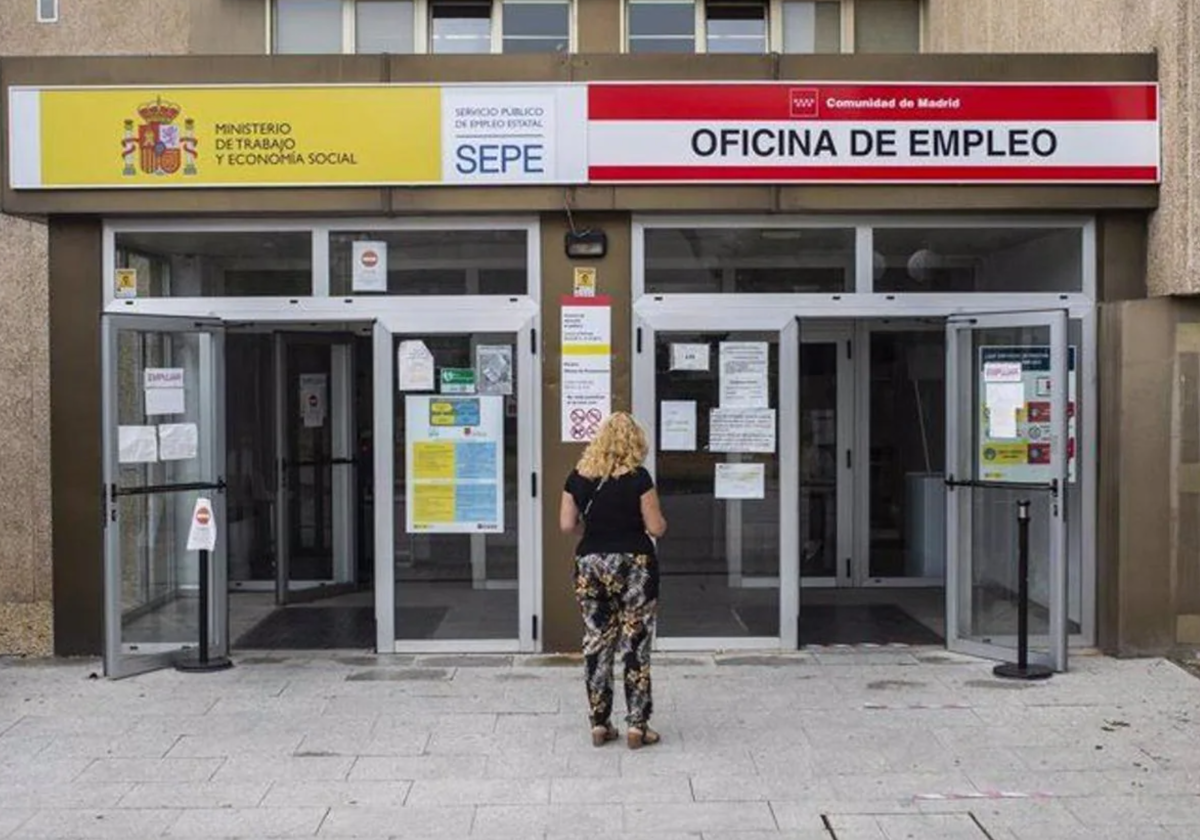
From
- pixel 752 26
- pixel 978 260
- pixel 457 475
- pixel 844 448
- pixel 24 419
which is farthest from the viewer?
pixel 752 26

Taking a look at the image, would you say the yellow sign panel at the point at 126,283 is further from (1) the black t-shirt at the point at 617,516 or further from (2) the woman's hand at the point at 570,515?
(1) the black t-shirt at the point at 617,516

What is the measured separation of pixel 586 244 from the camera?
8.38 metres

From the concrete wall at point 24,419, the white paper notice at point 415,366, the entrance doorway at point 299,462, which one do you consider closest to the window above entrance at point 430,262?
the white paper notice at point 415,366

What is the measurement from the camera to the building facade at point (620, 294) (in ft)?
26.8

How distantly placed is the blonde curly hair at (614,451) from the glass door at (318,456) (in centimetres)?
531

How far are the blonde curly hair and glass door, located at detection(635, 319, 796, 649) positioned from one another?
6.93 feet

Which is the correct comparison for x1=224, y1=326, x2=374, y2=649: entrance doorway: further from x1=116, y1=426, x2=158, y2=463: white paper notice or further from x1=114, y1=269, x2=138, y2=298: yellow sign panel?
x1=116, y1=426, x2=158, y2=463: white paper notice

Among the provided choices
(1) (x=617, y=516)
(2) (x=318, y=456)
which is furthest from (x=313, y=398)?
(1) (x=617, y=516)

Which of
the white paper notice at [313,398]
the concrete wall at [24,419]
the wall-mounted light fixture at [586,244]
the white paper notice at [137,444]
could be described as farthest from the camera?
the white paper notice at [313,398]

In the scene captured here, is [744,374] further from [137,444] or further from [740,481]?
[137,444]

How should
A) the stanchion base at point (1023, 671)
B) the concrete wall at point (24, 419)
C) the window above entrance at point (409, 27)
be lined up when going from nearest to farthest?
the stanchion base at point (1023, 671) → the concrete wall at point (24, 419) → the window above entrance at point (409, 27)

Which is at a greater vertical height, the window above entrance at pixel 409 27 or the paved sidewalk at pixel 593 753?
the window above entrance at pixel 409 27

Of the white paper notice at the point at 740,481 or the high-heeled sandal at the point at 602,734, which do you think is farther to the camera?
the white paper notice at the point at 740,481

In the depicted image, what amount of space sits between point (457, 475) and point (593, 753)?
8.81ft
